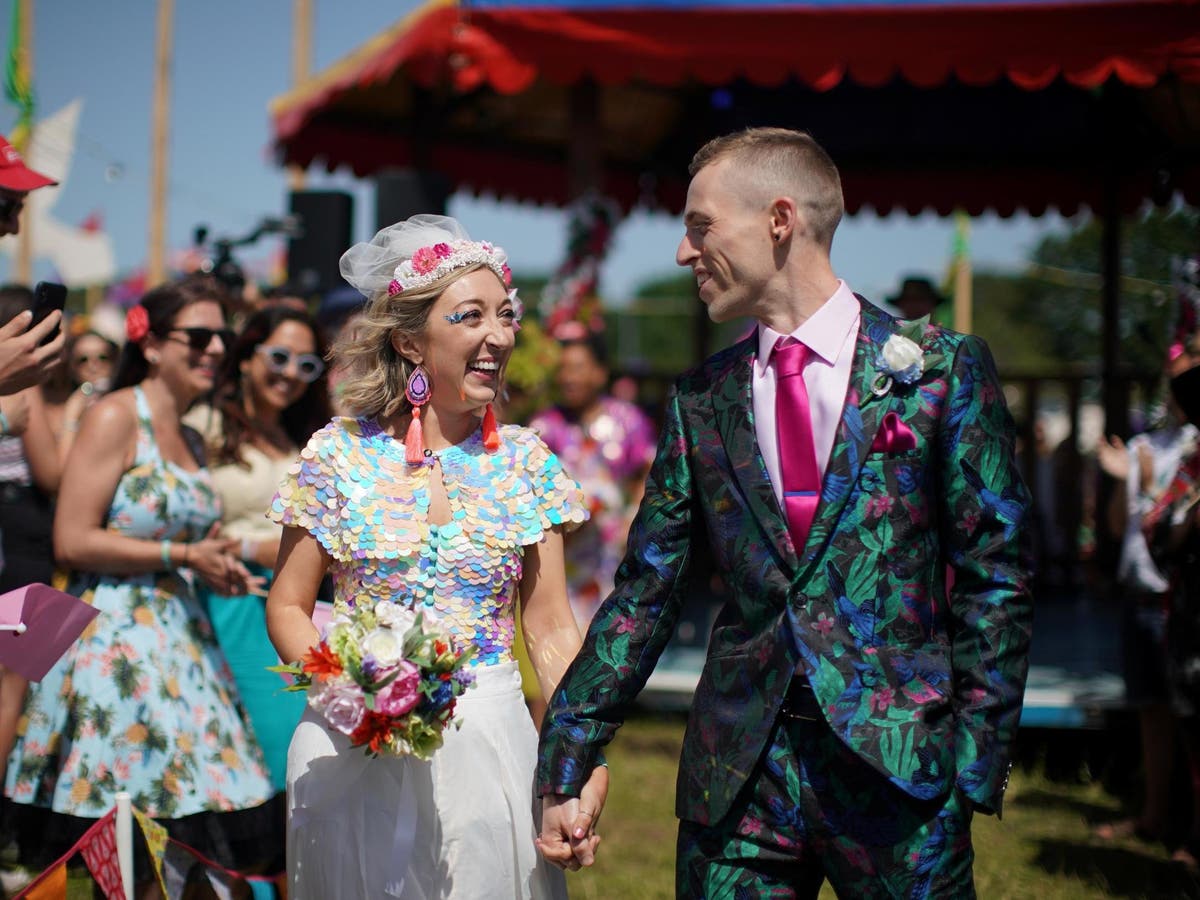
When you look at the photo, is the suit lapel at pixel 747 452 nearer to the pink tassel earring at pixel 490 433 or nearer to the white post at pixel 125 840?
the pink tassel earring at pixel 490 433

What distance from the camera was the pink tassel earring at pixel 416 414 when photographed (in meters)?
3.05

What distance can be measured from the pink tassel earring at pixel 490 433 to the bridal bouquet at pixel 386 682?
0.64 meters

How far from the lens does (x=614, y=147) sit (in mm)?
11250

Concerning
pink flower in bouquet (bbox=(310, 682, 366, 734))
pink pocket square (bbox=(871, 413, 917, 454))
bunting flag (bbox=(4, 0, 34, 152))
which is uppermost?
bunting flag (bbox=(4, 0, 34, 152))

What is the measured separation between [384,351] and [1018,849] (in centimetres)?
388

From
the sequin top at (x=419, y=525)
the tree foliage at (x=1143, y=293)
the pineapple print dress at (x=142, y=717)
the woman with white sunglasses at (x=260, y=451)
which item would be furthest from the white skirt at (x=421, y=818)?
the tree foliage at (x=1143, y=293)

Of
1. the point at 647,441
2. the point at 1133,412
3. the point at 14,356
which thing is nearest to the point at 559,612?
the point at 14,356

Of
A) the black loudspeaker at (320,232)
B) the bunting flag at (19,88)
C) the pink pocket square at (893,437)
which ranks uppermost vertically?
the bunting flag at (19,88)

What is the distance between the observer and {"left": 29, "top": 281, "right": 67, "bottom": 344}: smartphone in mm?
3297

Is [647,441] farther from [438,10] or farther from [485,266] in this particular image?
[485,266]

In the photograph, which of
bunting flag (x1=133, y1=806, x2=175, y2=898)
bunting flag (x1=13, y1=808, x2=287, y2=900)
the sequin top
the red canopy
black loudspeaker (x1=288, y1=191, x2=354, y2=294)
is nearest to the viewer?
the sequin top

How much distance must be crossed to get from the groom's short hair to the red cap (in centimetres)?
182

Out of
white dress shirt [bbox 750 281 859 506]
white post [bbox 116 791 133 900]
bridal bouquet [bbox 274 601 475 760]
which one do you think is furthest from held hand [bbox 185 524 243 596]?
white dress shirt [bbox 750 281 859 506]

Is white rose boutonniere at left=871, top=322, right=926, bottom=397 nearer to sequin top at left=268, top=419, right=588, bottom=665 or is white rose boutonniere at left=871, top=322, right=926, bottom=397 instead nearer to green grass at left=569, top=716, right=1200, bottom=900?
sequin top at left=268, top=419, right=588, bottom=665
